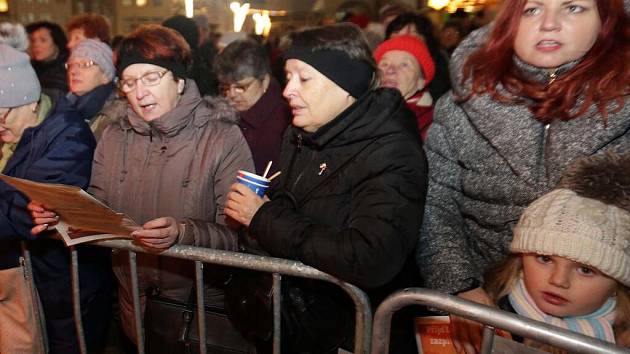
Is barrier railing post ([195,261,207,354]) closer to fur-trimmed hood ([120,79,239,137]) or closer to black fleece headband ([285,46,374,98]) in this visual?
fur-trimmed hood ([120,79,239,137])

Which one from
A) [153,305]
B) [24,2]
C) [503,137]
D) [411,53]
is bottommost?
[153,305]

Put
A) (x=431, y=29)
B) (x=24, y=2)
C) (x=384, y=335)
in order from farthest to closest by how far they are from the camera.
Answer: (x=24, y=2) → (x=431, y=29) → (x=384, y=335)

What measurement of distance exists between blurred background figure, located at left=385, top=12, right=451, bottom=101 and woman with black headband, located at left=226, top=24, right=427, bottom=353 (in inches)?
96.0

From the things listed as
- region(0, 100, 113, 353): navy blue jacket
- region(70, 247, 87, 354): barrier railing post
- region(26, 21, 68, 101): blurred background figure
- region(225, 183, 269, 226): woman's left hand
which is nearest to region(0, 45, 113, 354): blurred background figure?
region(0, 100, 113, 353): navy blue jacket

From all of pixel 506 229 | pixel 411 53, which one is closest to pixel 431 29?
pixel 411 53

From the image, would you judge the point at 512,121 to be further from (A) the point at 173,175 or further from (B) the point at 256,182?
(A) the point at 173,175

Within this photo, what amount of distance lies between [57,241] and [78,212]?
0.94 meters

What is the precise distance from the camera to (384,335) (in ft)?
5.99

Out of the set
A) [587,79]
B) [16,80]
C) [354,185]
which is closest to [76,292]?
[16,80]

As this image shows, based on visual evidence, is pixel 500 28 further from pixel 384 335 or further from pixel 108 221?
pixel 108 221

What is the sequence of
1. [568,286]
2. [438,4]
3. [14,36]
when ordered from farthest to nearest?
[438,4] < [14,36] < [568,286]

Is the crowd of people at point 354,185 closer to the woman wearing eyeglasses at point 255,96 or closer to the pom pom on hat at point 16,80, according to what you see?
the pom pom on hat at point 16,80

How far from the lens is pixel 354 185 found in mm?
1947

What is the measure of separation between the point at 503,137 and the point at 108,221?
161 centimetres
